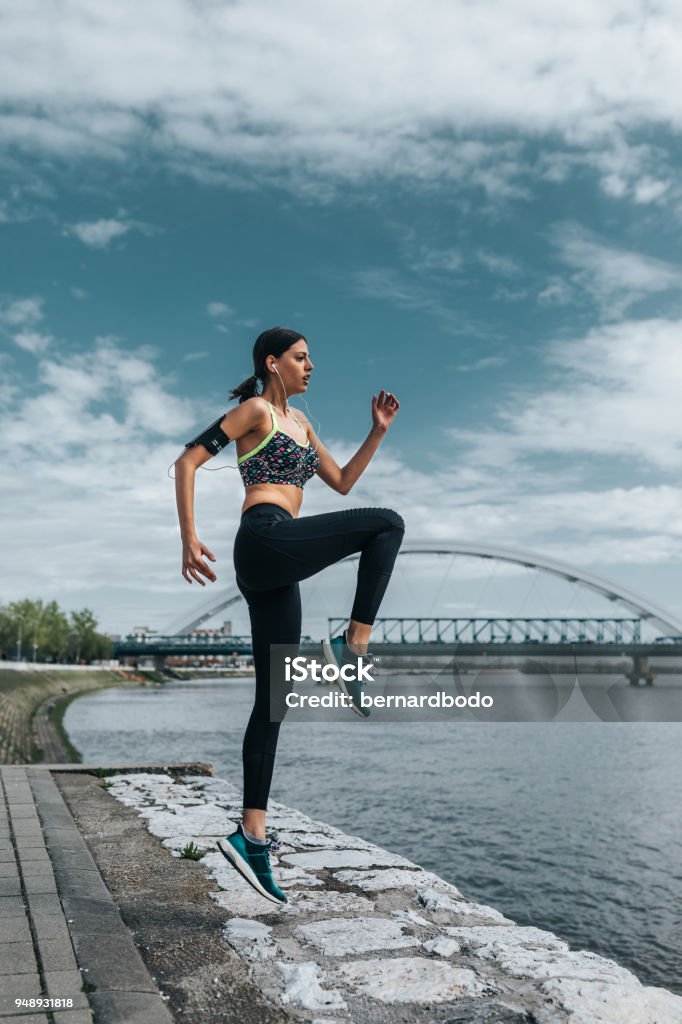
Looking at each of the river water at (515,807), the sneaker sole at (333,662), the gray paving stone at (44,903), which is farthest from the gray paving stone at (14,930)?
the river water at (515,807)

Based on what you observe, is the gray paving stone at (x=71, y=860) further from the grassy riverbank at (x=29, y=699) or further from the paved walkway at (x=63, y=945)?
the grassy riverbank at (x=29, y=699)

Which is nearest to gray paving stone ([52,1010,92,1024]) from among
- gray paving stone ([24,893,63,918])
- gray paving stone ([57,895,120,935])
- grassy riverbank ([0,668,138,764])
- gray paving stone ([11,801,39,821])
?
gray paving stone ([57,895,120,935])

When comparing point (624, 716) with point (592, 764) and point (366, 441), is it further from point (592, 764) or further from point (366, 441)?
point (366, 441)

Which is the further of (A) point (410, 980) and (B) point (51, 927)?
(B) point (51, 927)

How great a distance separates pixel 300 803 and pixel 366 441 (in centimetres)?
1517

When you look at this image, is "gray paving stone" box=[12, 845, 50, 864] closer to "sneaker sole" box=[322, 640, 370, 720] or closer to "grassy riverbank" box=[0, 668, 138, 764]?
"sneaker sole" box=[322, 640, 370, 720]

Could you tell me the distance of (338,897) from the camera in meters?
5.30

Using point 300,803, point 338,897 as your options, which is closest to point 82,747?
point 300,803

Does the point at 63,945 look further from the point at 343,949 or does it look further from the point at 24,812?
the point at 24,812

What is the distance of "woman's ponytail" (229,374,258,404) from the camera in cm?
478

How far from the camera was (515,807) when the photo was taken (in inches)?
786

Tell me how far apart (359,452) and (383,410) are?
28cm

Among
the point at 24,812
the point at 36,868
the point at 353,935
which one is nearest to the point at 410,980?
the point at 353,935

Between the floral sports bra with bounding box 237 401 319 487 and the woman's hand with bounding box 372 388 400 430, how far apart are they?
58 centimetres
